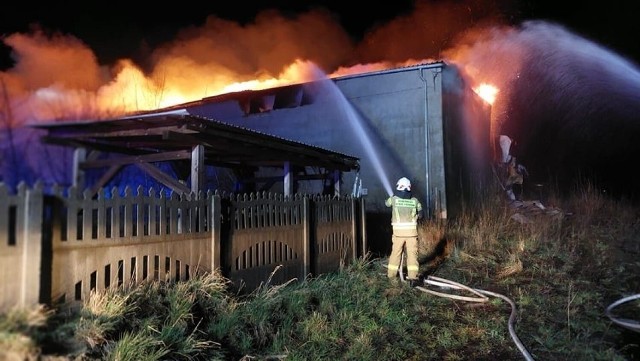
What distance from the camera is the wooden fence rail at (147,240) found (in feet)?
12.6

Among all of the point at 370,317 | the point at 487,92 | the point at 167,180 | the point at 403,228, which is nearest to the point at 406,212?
the point at 403,228

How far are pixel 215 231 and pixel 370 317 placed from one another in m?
2.39

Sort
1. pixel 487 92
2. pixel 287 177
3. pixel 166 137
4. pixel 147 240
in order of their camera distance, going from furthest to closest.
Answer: pixel 487 92, pixel 287 177, pixel 166 137, pixel 147 240

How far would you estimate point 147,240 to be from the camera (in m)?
5.22

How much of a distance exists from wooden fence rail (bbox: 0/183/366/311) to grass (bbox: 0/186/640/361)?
0.76ft

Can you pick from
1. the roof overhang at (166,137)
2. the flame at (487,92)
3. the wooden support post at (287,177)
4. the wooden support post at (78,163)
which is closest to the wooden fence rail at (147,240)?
the roof overhang at (166,137)

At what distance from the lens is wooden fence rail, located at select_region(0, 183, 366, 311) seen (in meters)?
3.83

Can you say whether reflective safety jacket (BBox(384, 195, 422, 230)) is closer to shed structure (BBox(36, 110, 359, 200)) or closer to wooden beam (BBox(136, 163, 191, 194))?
shed structure (BBox(36, 110, 359, 200))

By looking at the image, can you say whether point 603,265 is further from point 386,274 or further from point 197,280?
point 197,280

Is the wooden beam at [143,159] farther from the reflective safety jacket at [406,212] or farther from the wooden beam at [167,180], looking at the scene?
the reflective safety jacket at [406,212]

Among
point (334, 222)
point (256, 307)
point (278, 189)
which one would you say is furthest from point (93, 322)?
point (278, 189)

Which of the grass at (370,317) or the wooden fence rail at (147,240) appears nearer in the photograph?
the wooden fence rail at (147,240)

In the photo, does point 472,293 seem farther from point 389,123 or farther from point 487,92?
point 487,92

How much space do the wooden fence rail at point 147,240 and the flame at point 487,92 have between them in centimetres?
1320
